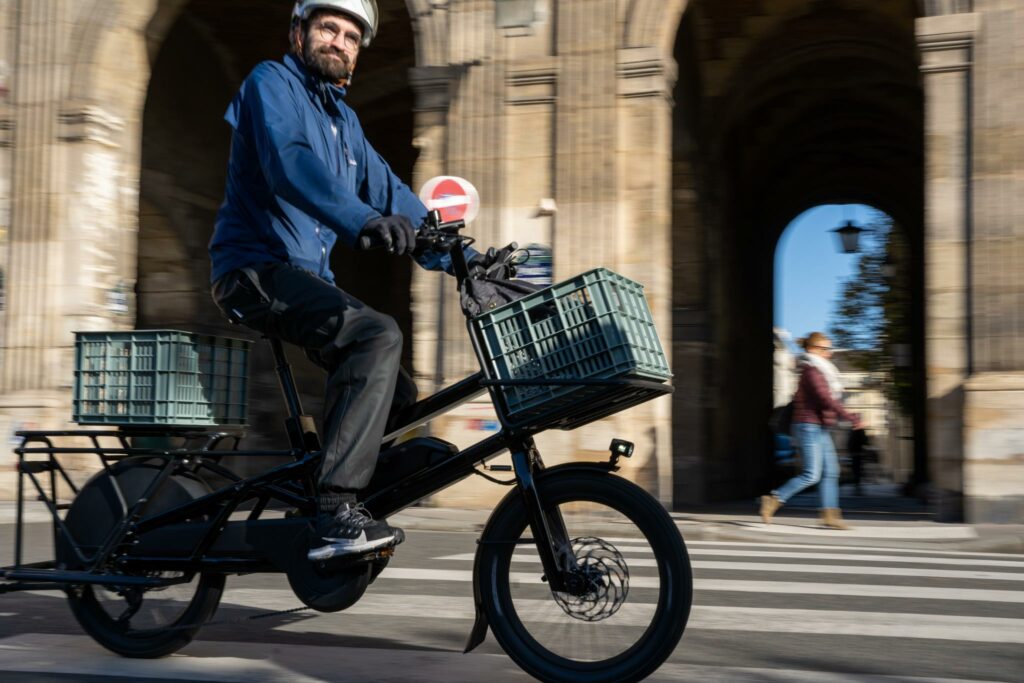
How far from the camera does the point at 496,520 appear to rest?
3.72 metres

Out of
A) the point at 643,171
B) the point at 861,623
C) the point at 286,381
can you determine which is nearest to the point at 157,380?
the point at 286,381

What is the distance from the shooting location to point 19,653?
4.13 meters

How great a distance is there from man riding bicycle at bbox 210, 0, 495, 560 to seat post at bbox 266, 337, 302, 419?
0.25 feet

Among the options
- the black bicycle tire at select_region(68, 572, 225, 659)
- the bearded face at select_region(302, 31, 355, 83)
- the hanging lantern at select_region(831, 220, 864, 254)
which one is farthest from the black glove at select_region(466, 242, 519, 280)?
the hanging lantern at select_region(831, 220, 864, 254)

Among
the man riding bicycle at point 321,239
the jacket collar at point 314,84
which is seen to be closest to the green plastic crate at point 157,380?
the man riding bicycle at point 321,239

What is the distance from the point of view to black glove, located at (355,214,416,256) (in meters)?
3.54

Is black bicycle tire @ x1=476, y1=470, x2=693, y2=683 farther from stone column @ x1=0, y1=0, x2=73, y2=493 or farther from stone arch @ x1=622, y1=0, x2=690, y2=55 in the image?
stone column @ x1=0, y1=0, x2=73, y2=493

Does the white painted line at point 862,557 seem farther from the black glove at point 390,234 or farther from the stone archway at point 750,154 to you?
the stone archway at point 750,154

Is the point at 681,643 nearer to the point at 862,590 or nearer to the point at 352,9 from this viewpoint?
the point at 862,590

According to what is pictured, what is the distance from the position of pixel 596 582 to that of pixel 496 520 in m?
0.37

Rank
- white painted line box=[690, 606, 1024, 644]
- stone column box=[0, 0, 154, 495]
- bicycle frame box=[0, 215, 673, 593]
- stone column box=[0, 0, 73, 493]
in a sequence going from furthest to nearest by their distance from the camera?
stone column box=[0, 0, 154, 495], stone column box=[0, 0, 73, 493], white painted line box=[690, 606, 1024, 644], bicycle frame box=[0, 215, 673, 593]

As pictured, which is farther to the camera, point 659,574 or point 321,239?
point 321,239

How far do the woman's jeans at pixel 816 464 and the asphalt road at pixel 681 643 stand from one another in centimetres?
386

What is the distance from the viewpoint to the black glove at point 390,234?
3543 millimetres
